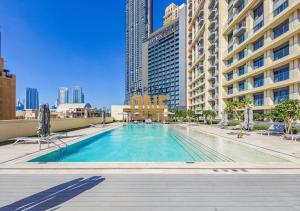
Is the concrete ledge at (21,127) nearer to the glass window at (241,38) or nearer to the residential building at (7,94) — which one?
the residential building at (7,94)

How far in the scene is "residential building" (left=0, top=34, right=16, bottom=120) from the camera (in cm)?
3650

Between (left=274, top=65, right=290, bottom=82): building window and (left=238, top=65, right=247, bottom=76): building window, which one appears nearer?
(left=274, top=65, right=290, bottom=82): building window

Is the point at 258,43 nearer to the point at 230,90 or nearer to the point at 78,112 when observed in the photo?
the point at 230,90

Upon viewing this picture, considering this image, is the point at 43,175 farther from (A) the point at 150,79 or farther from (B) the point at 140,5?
(B) the point at 140,5

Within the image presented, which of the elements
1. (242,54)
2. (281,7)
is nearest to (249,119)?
(281,7)

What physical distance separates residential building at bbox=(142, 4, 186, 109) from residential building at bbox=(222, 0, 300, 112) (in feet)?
185

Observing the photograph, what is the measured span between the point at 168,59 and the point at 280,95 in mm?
88009

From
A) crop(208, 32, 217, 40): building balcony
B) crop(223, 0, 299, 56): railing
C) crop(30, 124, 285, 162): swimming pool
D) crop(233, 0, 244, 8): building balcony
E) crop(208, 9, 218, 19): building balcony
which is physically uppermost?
crop(208, 9, 218, 19): building balcony

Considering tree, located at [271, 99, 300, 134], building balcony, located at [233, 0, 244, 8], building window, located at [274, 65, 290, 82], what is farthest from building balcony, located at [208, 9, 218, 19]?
tree, located at [271, 99, 300, 134]

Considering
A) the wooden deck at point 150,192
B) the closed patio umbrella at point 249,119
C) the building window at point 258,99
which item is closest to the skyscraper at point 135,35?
the building window at point 258,99

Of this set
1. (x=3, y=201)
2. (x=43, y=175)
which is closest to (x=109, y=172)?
(x=43, y=175)

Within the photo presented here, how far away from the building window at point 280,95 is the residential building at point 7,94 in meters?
45.5

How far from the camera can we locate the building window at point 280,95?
864 inches

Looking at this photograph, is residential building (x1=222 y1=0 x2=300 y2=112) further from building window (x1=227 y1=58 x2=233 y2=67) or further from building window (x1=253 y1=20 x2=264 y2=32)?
building window (x1=227 y1=58 x2=233 y2=67)
